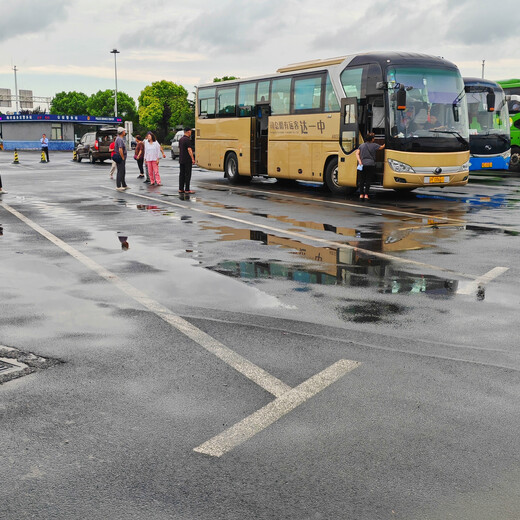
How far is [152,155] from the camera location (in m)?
24.2

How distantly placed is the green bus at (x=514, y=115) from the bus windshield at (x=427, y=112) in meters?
8.20

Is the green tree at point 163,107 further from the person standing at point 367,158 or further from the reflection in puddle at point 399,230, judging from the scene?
the reflection in puddle at point 399,230

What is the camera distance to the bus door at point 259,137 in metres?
23.5

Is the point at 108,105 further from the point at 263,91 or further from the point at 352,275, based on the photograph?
the point at 352,275

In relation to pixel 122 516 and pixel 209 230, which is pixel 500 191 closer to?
pixel 209 230

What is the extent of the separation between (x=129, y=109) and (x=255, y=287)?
5520 inches

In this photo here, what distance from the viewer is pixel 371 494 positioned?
347cm

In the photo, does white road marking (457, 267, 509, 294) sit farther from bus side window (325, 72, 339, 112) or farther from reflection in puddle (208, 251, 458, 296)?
bus side window (325, 72, 339, 112)

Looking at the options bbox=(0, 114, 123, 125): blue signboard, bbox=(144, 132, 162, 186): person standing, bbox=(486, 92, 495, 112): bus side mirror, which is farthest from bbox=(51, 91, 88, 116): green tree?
bbox=(486, 92, 495, 112): bus side mirror

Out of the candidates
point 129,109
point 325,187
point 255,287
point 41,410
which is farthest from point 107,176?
point 129,109

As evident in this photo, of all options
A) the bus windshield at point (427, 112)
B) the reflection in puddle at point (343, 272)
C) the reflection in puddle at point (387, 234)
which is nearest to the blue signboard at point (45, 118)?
the bus windshield at point (427, 112)

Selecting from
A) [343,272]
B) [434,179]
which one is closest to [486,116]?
[434,179]

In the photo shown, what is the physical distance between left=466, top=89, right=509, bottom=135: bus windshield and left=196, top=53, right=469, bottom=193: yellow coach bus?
6999 millimetres

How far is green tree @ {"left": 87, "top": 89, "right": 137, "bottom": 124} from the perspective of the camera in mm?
139125
